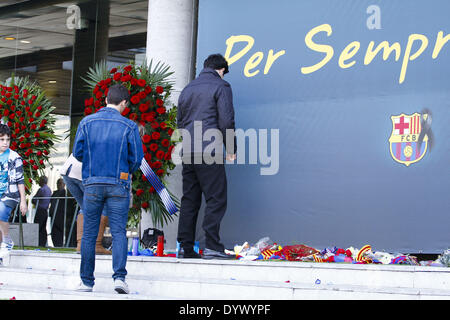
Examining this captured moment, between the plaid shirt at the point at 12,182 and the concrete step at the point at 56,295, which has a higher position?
the plaid shirt at the point at 12,182

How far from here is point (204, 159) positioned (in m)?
7.14

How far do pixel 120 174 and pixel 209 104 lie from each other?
1670mm

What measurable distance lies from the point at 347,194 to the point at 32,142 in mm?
4269

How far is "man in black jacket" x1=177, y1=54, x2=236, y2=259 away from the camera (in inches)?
277

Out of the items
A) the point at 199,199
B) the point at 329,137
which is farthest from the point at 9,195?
the point at 329,137

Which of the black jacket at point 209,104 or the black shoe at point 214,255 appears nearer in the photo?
the black shoe at point 214,255

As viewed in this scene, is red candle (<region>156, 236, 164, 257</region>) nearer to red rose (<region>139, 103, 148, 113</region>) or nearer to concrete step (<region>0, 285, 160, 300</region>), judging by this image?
red rose (<region>139, 103, 148, 113</region>)

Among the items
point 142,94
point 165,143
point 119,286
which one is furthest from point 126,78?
point 119,286

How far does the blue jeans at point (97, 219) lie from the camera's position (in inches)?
225

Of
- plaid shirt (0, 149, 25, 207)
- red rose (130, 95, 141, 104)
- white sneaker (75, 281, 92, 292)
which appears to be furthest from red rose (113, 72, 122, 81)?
white sneaker (75, 281, 92, 292)

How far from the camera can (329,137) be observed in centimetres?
803

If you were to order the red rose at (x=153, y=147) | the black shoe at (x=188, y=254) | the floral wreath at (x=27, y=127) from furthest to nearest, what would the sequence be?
the floral wreath at (x=27, y=127)
the red rose at (x=153, y=147)
the black shoe at (x=188, y=254)

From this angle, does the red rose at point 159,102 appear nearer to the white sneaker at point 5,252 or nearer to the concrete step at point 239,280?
the concrete step at point 239,280

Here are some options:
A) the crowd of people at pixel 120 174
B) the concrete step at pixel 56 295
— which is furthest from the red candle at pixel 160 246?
the concrete step at pixel 56 295
